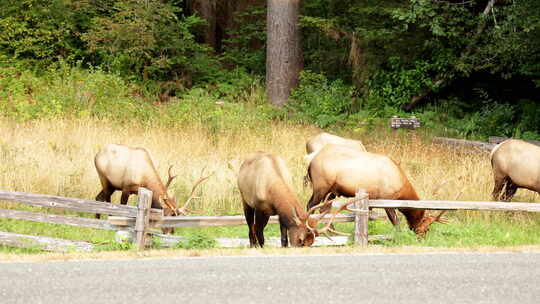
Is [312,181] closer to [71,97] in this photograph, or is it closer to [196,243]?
[196,243]

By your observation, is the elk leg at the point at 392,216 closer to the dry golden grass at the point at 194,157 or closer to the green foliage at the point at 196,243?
the dry golden grass at the point at 194,157

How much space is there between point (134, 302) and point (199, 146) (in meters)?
9.82

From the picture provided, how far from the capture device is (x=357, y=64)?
78.7ft

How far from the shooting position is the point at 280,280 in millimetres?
8555

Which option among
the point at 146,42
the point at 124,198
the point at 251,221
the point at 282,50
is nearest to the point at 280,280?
the point at 251,221

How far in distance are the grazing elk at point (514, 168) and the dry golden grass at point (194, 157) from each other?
1.76 ft

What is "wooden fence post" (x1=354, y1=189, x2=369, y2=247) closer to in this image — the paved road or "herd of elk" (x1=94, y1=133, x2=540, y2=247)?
"herd of elk" (x1=94, y1=133, x2=540, y2=247)

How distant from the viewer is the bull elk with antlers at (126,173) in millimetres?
12977

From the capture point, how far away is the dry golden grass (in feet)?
48.0

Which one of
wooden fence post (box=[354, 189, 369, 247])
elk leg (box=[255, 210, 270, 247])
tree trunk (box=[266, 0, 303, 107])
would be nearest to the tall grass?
wooden fence post (box=[354, 189, 369, 247])

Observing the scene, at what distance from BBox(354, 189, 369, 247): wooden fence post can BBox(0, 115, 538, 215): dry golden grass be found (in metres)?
1.51

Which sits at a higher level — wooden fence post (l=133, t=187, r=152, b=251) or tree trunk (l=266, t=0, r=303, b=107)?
tree trunk (l=266, t=0, r=303, b=107)

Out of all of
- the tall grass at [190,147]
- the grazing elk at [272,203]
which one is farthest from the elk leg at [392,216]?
the grazing elk at [272,203]

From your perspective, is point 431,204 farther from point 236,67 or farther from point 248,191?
point 236,67
